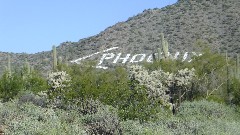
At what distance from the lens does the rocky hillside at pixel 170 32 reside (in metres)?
49.6

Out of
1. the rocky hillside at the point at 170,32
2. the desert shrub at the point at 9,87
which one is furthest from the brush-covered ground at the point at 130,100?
the rocky hillside at the point at 170,32

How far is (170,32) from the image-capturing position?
174 ft

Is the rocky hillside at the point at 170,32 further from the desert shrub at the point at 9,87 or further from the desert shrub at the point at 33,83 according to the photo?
the desert shrub at the point at 9,87

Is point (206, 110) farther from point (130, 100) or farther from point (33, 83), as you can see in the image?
point (33, 83)

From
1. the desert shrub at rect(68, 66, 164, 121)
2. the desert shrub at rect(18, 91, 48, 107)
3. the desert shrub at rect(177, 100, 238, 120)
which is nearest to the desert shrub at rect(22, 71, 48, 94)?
the desert shrub at rect(18, 91, 48, 107)

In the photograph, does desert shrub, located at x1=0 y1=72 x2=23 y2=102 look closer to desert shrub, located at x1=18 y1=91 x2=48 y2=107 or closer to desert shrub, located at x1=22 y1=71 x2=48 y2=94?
desert shrub, located at x1=22 y1=71 x2=48 y2=94

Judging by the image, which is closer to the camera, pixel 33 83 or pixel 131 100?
pixel 131 100

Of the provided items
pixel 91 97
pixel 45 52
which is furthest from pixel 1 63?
pixel 91 97

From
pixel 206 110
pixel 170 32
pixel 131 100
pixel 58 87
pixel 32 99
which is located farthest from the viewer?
pixel 170 32

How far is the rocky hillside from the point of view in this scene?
49.6 m

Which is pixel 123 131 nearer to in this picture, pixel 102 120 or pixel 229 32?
pixel 102 120

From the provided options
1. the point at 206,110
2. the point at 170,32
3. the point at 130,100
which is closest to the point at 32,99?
the point at 130,100

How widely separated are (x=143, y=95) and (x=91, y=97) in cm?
295

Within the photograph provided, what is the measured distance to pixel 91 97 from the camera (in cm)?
2069
